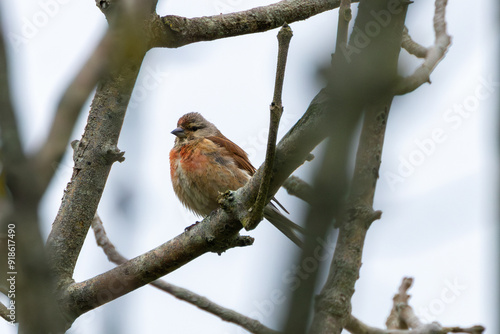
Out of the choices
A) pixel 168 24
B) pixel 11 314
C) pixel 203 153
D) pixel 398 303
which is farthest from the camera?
pixel 203 153

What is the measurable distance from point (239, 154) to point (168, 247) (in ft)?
9.39

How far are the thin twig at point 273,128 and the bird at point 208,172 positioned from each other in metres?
2.47

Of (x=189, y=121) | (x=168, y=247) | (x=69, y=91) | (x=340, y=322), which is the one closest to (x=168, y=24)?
(x=168, y=247)

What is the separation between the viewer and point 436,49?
5.61 metres

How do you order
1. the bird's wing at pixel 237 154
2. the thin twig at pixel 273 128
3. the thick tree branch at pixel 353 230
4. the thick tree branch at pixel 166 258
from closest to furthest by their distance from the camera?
the thin twig at pixel 273 128
the thick tree branch at pixel 166 258
the thick tree branch at pixel 353 230
the bird's wing at pixel 237 154

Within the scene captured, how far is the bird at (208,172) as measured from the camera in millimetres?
6180

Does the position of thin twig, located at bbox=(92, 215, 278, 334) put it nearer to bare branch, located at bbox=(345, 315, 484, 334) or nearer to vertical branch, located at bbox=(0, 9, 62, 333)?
bare branch, located at bbox=(345, 315, 484, 334)

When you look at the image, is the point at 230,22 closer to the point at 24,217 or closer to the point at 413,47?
the point at 413,47

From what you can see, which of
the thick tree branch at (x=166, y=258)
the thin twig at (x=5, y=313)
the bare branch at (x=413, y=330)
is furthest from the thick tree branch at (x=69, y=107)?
the bare branch at (x=413, y=330)

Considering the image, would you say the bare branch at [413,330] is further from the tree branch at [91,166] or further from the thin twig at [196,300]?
the tree branch at [91,166]

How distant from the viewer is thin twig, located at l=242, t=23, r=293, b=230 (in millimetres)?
2803

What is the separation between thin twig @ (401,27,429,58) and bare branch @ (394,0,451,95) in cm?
9

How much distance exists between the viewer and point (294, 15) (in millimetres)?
4953

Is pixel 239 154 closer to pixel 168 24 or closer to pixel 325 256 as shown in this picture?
pixel 168 24
